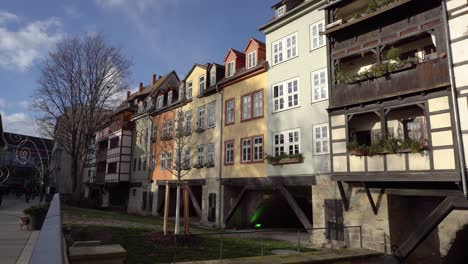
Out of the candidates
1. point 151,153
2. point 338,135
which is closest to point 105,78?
point 151,153

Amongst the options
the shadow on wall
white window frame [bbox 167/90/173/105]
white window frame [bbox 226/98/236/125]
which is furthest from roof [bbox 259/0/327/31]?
white window frame [bbox 167/90/173/105]

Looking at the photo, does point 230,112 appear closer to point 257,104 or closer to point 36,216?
point 257,104

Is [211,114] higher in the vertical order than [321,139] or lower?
higher

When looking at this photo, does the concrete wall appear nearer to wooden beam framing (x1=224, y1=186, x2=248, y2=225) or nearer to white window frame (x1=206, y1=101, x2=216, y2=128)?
wooden beam framing (x1=224, y1=186, x2=248, y2=225)

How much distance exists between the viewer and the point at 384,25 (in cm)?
1417

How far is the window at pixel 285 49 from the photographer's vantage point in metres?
19.5

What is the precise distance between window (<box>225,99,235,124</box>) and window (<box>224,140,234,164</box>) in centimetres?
143

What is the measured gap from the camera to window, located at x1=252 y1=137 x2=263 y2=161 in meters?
20.8

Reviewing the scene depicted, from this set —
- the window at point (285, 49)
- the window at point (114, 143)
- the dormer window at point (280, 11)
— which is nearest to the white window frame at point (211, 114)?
the window at point (285, 49)

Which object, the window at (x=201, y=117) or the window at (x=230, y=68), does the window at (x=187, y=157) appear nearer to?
the window at (x=201, y=117)

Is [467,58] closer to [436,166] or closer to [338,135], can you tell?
[436,166]

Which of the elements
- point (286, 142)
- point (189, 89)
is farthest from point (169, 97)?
point (286, 142)

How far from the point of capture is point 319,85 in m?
17.6

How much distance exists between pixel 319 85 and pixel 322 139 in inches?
106
